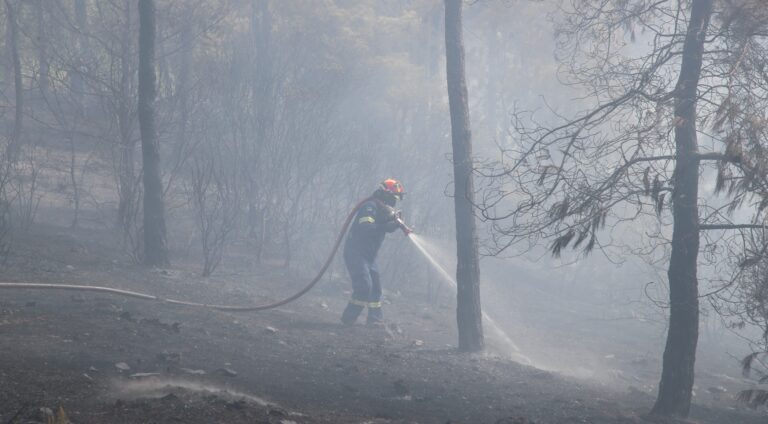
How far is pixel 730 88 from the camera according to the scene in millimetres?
5398

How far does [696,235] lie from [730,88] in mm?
1603

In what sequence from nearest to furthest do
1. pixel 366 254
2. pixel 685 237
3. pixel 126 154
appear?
pixel 685 237, pixel 366 254, pixel 126 154

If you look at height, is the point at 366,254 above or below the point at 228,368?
above

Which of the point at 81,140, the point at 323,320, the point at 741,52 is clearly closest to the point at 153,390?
the point at 323,320

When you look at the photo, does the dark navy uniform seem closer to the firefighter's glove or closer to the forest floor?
the firefighter's glove

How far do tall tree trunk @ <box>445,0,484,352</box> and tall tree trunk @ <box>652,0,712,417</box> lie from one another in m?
2.90

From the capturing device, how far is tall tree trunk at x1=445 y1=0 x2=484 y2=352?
8.88 m

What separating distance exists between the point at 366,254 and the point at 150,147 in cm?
406

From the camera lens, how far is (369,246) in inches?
388

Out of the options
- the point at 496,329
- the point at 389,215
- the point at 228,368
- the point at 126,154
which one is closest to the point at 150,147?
the point at 126,154

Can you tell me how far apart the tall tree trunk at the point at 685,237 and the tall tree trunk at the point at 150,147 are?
7962 millimetres

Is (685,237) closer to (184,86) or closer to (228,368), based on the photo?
(228,368)

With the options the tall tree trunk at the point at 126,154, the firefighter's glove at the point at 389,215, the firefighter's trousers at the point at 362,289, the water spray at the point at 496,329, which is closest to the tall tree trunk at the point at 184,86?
the tall tree trunk at the point at 126,154

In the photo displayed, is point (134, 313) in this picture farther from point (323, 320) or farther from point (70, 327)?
point (323, 320)
